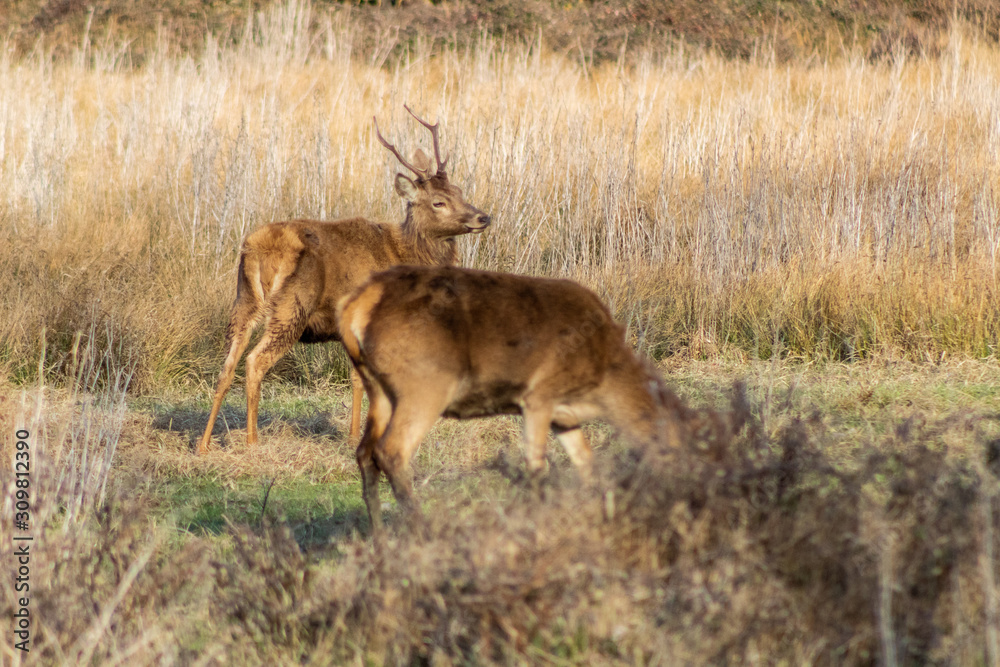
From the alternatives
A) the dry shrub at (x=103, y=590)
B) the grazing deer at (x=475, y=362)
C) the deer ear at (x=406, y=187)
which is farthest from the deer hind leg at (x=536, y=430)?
the deer ear at (x=406, y=187)

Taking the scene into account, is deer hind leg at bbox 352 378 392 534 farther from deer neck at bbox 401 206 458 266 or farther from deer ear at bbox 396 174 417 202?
deer ear at bbox 396 174 417 202

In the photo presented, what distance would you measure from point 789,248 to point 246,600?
23.2 feet

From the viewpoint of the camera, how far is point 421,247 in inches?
296

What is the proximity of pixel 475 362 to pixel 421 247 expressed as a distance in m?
3.12

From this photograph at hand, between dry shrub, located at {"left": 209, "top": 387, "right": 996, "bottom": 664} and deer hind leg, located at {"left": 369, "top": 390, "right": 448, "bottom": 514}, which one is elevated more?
dry shrub, located at {"left": 209, "top": 387, "right": 996, "bottom": 664}

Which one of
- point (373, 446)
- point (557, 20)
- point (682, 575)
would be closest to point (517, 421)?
point (373, 446)

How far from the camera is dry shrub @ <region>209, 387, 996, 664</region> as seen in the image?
9.84ft

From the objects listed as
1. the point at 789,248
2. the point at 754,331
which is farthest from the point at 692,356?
the point at 789,248

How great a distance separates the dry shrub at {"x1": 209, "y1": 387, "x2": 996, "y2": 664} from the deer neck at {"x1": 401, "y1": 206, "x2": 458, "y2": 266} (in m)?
4.10

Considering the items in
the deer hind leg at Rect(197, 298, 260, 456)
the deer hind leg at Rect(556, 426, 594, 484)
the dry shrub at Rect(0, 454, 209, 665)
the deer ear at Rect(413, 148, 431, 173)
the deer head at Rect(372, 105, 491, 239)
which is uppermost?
the deer ear at Rect(413, 148, 431, 173)

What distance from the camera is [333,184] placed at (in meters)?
10.6

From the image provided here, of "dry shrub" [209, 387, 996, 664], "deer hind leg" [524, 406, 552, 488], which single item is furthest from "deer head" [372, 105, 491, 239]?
"dry shrub" [209, 387, 996, 664]

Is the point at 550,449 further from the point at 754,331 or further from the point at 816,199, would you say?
the point at 816,199

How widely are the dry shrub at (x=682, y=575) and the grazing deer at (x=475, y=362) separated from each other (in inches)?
39.6
